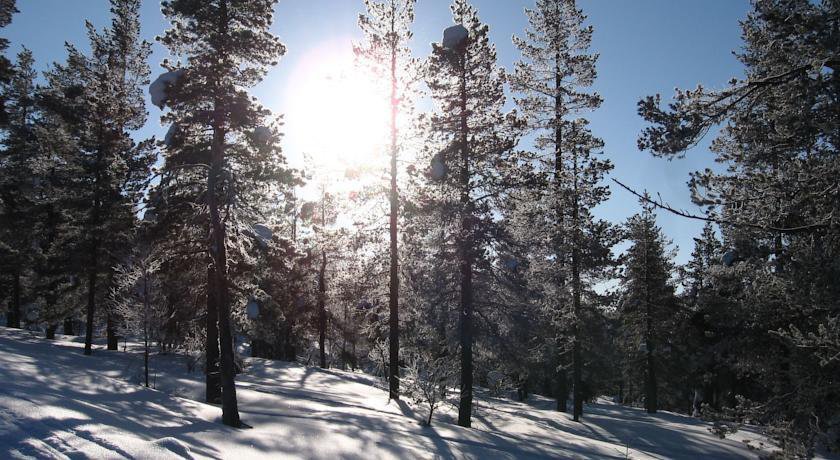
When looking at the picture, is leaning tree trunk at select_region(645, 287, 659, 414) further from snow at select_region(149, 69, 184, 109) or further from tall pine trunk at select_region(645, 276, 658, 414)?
snow at select_region(149, 69, 184, 109)

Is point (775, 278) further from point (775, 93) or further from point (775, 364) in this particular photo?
point (775, 364)

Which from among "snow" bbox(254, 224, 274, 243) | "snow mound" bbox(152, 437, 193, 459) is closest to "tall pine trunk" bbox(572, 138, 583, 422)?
"snow" bbox(254, 224, 274, 243)

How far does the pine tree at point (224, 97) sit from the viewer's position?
1322 cm

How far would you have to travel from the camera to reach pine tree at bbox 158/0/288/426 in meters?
13.2

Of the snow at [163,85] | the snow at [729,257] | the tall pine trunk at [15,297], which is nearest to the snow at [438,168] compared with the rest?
the snow at [163,85]

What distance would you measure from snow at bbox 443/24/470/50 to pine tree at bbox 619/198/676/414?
19465 millimetres

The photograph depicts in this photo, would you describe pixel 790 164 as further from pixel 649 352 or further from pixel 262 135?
pixel 649 352

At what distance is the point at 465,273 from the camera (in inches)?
679

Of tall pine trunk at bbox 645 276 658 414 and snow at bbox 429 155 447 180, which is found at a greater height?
snow at bbox 429 155 447 180

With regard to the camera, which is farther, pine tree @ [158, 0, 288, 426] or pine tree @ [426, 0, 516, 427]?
pine tree @ [426, 0, 516, 427]

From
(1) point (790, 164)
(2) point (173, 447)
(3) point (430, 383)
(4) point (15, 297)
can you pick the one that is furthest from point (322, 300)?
(1) point (790, 164)

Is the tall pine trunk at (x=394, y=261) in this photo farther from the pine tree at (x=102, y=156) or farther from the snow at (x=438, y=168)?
the pine tree at (x=102, y=156)

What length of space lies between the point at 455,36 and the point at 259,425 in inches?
567

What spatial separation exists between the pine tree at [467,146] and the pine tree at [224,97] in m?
6.11
